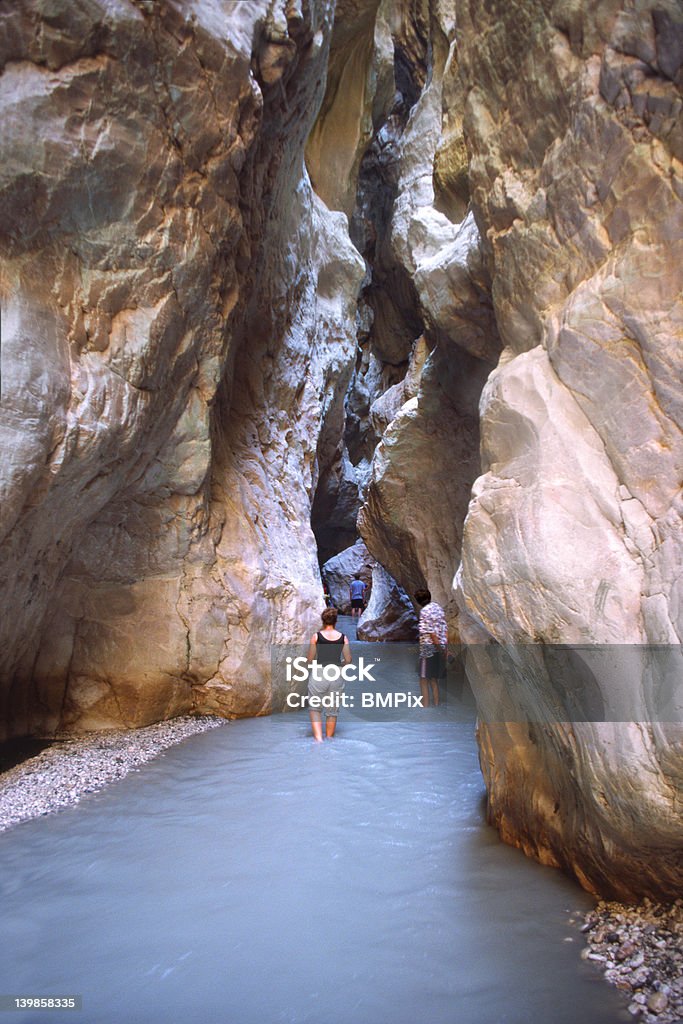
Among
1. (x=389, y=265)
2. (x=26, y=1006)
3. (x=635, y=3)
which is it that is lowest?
(x=26, y=1006)

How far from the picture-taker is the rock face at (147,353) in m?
4.30

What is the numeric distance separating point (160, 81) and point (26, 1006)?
214 inches

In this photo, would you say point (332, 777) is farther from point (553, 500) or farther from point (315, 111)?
point (315, 111)

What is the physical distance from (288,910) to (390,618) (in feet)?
37.7

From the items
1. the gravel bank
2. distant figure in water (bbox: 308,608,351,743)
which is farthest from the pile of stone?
distant figure in water (bbox: 308,608,351,743)

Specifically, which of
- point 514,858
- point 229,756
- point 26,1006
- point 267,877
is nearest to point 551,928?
point 514,858

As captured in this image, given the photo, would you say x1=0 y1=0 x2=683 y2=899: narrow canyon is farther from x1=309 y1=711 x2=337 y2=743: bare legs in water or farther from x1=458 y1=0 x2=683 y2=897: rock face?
x1=309 y1=711 x2=337 y2=743: bare legs in water

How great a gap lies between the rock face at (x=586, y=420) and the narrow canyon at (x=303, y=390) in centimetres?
1

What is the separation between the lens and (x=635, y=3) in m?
2.70

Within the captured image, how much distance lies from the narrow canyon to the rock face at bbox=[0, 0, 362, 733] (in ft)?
0.09

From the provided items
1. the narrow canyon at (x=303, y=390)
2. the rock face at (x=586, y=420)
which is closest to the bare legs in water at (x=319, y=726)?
the narrow canyon at (x=303, y=390)

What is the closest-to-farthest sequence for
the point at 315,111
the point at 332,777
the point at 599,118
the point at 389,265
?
the point at 599,118, the point at 332,777, the point at 315,111, the point at 389,265

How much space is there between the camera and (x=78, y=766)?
508 centimetres

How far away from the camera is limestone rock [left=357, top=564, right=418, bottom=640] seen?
14.2m
